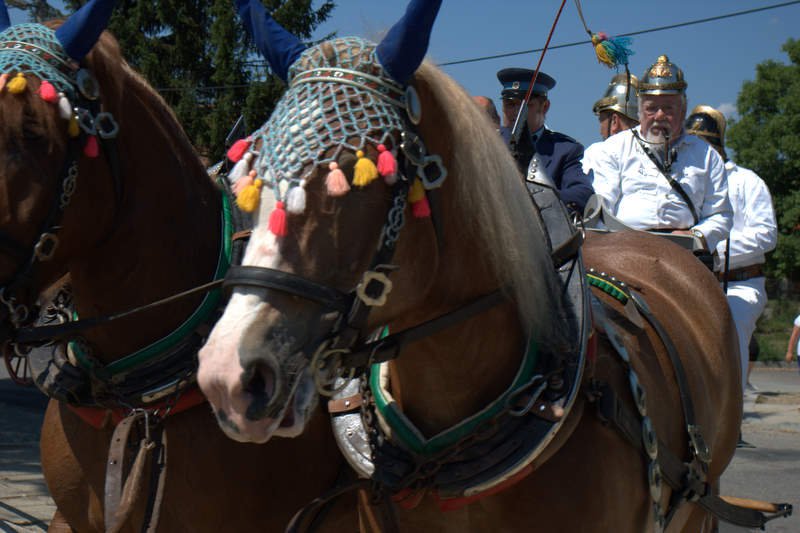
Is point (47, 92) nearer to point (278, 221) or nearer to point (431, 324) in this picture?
point (278, 221)

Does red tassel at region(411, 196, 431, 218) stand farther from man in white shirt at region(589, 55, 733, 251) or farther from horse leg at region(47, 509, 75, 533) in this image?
man in white shirt at region(589, 55, 733, 251)

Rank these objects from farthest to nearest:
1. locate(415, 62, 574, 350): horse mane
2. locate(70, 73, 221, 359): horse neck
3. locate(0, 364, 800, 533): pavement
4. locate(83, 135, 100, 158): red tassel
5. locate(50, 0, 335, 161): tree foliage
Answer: locate(50, 0, 335, 161): tree foliage < locate(0, 364, 800, 533): pavement < locate(70, 73, 221, 359): horse neck < locate(83, 135, 100, 158): red tassel < locate(415, 62, 574, 350): horse mane

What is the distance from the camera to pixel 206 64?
1880cm

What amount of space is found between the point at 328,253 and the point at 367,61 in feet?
1.53

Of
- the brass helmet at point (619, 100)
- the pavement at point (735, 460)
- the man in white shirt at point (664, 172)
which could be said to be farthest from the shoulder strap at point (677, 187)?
the brass helmet at point (619, 100)

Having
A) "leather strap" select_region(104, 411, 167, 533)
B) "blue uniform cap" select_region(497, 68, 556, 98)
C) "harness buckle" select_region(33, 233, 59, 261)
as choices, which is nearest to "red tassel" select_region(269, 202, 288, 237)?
"harness buckle" select_region(33, 233, 59, 261)

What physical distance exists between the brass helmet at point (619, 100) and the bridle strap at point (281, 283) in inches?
234

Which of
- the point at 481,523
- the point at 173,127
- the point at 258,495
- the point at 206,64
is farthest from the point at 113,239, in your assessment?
the point at 206,64

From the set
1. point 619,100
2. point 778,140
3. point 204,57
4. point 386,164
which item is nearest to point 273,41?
point 386,164

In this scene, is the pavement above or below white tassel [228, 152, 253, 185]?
below

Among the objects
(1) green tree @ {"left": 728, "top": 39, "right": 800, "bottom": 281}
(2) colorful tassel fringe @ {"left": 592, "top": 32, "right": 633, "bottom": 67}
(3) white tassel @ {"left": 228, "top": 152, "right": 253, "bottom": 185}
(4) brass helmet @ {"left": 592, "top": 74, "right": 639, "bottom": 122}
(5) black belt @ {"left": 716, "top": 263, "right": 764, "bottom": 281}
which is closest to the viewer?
(3) white tassel @ {"left": 228, "top": 152, "right": 253, "bottom": 185}

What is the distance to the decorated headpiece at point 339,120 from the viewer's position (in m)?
1.85

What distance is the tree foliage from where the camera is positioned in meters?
17.2

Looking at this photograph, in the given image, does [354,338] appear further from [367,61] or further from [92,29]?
[92,29]
